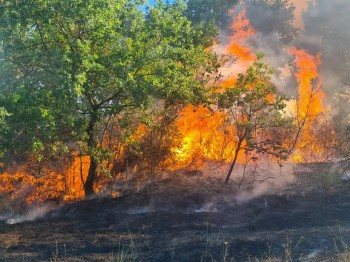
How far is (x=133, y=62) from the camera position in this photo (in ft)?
43.5

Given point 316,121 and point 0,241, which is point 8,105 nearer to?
point 0,241

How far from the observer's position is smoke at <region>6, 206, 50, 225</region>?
15.5 meters

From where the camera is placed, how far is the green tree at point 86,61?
466 inches

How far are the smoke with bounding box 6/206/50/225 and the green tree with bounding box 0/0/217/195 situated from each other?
378 centimetres

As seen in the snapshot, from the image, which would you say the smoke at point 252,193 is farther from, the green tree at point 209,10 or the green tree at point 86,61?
the green tree at point 209,10

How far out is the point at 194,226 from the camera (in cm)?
1313

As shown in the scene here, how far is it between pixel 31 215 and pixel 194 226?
24.4 ft

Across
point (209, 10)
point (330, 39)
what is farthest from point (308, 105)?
point (330, 39)

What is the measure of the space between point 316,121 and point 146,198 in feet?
39.4

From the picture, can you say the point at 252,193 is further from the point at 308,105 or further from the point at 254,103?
the point at 308,105

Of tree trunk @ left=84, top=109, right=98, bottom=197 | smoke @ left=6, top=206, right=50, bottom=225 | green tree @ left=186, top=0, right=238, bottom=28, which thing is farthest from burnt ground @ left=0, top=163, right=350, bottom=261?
green tree @ left=186, top=0, right=238, bottom=28

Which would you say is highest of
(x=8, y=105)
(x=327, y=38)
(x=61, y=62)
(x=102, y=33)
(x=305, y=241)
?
(x=327, y=38)

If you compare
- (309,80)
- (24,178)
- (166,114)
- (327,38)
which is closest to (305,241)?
(166,114)

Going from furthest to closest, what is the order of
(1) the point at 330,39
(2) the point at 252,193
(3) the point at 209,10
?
(1) the point at 330,39 → (3) the point at 209,10 → (2) the point at 252,193
